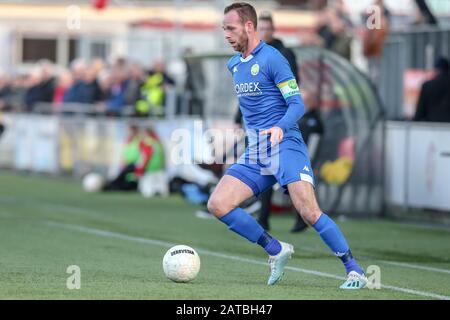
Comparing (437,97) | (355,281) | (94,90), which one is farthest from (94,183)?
(355,281)

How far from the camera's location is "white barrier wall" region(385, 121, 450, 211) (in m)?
17.9

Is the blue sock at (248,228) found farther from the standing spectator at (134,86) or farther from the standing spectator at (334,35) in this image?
the standing spectator at (134,86)

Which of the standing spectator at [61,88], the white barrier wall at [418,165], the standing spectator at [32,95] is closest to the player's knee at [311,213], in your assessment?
the white barrier wall at [418,165]

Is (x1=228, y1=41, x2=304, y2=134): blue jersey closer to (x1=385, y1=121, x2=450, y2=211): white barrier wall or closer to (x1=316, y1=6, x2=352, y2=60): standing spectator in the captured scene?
(x1=385, y1=121, x2=450, y2=211): white barrier wall

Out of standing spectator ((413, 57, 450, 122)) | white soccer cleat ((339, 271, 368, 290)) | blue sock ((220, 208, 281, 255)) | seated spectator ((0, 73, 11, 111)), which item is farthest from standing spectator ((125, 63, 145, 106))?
white soccer cleat ((339, 271, 368, 290))

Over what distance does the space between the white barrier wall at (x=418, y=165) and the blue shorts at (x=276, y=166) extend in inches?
303

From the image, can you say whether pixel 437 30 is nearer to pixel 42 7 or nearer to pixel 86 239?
pixel 86 239

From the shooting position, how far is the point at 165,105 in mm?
25484

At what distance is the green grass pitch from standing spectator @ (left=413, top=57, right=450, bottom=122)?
5.95 feet

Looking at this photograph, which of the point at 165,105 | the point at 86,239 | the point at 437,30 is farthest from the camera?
the point at 165,105
